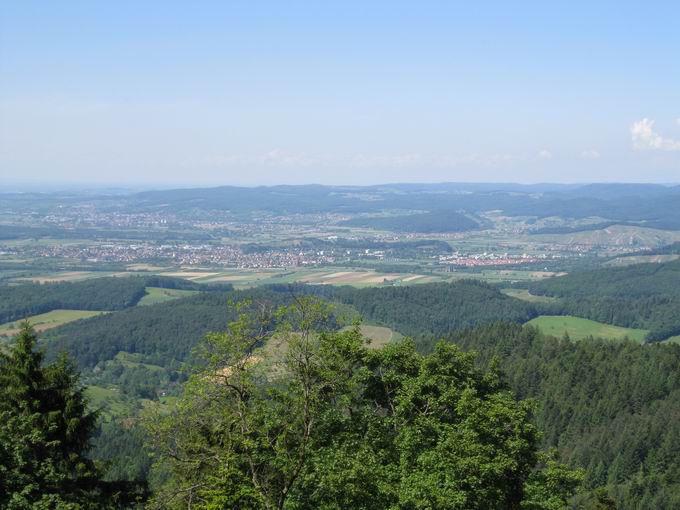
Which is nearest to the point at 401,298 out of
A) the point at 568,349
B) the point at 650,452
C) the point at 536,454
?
the point at 568,349

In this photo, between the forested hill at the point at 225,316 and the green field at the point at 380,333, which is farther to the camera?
the green field at the point at 380,333

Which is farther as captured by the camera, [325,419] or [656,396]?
[656,396]

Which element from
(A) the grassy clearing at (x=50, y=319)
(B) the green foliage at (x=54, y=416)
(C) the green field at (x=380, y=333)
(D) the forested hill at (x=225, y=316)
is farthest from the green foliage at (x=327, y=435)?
(A) the grassy clearing at (x=50, y=319)

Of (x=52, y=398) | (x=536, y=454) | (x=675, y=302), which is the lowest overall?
(x=675, y=302)

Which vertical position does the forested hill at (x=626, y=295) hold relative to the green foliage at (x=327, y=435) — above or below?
below

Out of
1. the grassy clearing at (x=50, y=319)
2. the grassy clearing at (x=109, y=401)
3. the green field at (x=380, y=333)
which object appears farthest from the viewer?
the grassy clearing at (x=50, y=319)

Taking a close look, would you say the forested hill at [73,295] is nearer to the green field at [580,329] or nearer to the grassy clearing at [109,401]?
the grassy clearing at [109,401]

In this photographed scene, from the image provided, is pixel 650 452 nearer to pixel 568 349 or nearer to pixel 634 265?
pixel 568 349
